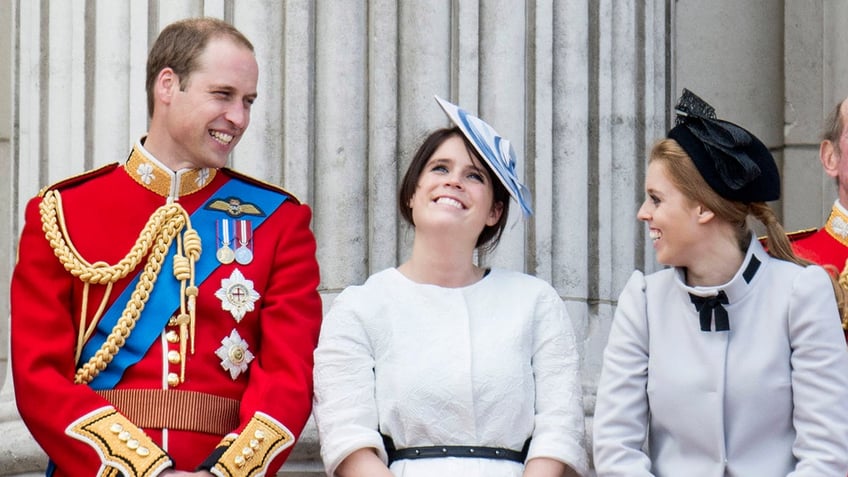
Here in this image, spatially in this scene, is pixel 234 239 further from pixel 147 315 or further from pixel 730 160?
pixel 730 160

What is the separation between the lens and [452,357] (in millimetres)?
4770

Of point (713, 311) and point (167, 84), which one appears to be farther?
point (167, 84)

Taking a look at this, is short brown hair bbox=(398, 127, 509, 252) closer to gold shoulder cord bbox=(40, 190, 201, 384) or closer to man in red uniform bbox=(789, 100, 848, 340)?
gold shoulder cord bbox=(40, 190, 201, 384)

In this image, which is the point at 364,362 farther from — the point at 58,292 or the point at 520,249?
the point at 520,249

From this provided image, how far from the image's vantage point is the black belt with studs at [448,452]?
471 cm

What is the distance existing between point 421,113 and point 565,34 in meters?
0.55

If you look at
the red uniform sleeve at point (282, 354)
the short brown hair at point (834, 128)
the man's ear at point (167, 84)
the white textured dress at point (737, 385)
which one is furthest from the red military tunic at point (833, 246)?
the man's ear at point (167, 84)

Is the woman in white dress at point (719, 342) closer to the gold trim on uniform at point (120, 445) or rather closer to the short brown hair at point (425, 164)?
the short brown hair at point (425, 164)

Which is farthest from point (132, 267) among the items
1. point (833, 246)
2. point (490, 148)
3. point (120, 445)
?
point (833, 246)

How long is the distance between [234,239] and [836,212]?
168cm

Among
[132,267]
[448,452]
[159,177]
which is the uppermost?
[159,177]

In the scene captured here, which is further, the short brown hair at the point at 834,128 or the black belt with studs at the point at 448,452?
the short brown hair at the point at 834,128

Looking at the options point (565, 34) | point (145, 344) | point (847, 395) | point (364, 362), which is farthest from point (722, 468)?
point (565, 34)

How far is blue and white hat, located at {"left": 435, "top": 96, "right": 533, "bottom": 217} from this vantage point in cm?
491
